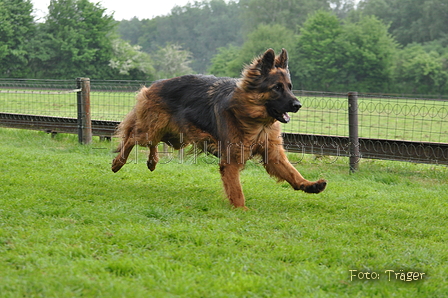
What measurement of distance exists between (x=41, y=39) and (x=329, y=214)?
47.1 m

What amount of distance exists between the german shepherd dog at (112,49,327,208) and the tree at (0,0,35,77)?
1626 inches

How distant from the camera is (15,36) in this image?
151ft

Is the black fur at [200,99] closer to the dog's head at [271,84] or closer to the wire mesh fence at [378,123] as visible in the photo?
the dog's head at [271,84]

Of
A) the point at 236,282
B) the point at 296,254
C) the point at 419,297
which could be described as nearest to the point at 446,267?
the point at 419,297

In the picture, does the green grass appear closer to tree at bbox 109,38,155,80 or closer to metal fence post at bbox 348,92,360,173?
metal fence post at bbox 348,92,360,173

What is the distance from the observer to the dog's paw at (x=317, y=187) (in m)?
5.78

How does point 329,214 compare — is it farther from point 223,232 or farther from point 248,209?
point 223,232

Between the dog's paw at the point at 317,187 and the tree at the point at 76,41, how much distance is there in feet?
145

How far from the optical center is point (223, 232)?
16.0 ft

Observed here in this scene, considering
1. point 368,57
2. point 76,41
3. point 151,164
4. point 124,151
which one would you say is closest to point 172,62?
point 76,41

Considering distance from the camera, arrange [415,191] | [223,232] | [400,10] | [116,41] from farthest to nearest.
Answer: [400,10]
[116,41]
[415,191]
[223,232]

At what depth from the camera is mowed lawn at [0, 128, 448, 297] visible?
11.9 ft

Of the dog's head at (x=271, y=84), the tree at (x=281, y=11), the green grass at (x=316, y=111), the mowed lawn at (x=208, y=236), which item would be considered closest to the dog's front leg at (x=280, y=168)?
the mowed lawn at (x=208, y=236)

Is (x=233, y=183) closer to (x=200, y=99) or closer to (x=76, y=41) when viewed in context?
(x=200, y=99)
